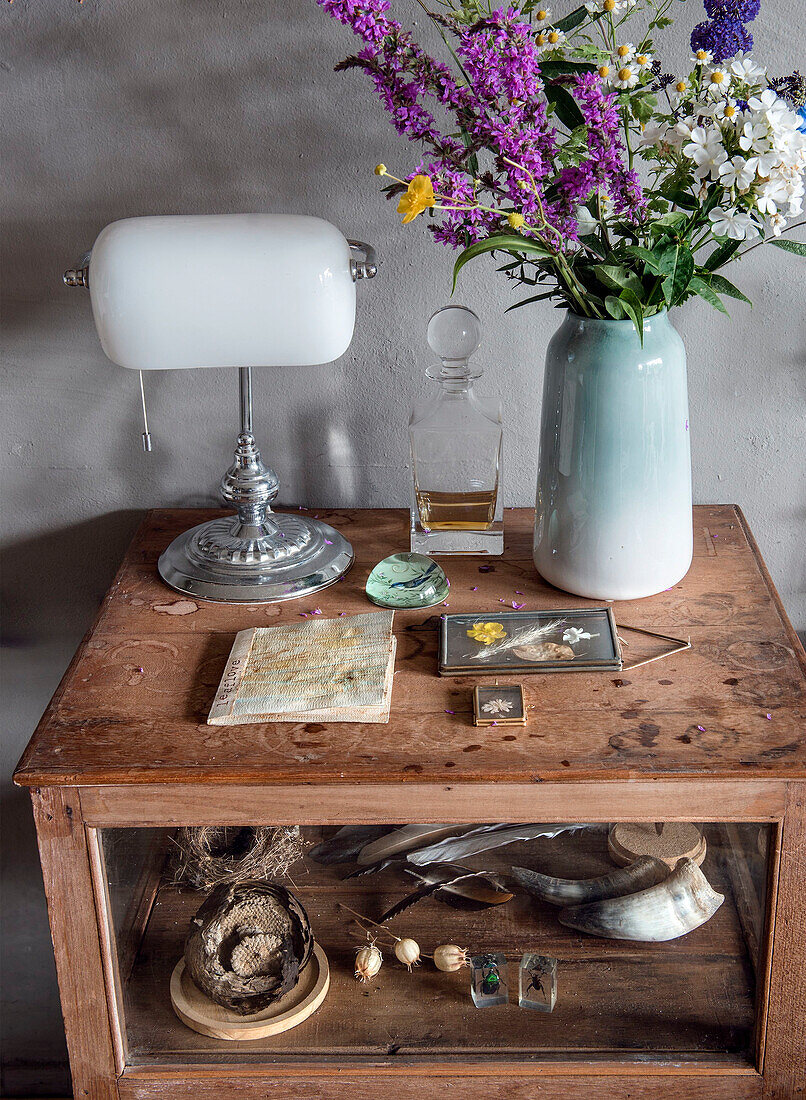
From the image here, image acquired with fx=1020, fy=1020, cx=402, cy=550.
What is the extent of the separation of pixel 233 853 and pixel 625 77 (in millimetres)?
739

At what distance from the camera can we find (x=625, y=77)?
800mm

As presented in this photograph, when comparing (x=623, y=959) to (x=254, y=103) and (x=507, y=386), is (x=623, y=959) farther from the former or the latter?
(x=254, y=103)

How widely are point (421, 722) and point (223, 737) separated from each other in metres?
0.16

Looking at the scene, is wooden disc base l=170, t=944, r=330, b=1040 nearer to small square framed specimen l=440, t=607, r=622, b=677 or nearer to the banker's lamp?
small square framed specimen l=440, t=607, r=622, b=677

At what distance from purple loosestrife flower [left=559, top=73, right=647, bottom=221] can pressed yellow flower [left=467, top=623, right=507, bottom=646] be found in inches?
15.0

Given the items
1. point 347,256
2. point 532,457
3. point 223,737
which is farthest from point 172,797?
point 532,457

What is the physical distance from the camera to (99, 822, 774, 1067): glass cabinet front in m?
0.89

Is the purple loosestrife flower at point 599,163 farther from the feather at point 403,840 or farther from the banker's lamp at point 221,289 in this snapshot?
the feather at point 403,840

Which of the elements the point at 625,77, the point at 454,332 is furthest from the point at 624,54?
the point at 454,332

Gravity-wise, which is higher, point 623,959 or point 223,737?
point 223,737

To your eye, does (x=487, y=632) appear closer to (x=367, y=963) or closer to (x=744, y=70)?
(x=367, y=963)

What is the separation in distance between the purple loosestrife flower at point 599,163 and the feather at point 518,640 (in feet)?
1.22

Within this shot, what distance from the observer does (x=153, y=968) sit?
0.93 metres

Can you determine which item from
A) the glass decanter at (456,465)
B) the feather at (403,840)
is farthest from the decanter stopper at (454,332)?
the feather at (403,840)
